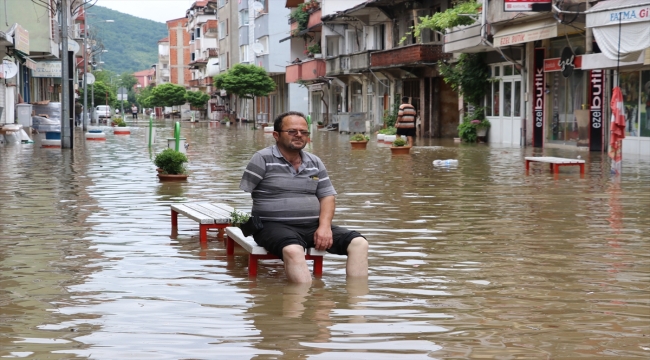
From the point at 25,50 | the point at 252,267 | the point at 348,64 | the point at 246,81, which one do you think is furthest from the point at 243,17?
the point at 252,267

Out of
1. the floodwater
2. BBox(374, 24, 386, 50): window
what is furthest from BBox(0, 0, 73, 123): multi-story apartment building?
the floodwater

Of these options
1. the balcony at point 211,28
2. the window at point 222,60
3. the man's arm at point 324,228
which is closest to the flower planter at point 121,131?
the man's arm at point 324,228

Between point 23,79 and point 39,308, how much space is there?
156ft

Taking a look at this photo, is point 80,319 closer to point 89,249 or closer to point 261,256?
point 261,256

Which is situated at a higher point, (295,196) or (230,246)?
(295,196)

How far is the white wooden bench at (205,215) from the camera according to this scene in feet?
32.3

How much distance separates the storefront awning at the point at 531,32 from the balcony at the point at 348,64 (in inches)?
772

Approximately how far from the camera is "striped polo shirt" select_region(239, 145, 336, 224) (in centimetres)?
808

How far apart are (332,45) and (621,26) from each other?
1645 inches

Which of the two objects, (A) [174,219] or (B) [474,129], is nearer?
(A) [174,219]

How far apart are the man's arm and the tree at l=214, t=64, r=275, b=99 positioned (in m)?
68.9

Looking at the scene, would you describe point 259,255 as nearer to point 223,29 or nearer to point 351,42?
point 351,42

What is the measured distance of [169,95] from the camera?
13525cm

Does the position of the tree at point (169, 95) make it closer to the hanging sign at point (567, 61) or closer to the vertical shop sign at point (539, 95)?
the vertical shop sign at point (539, 95)
